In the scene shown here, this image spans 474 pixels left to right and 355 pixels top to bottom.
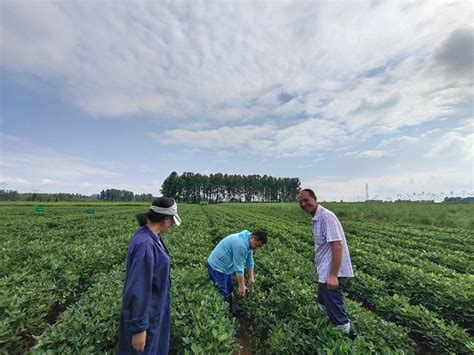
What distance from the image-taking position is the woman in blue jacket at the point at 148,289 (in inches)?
79.4

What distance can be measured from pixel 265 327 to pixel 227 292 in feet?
3.03

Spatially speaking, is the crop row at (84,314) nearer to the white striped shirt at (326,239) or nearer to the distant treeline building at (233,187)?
the white striped shirt at (326,239)

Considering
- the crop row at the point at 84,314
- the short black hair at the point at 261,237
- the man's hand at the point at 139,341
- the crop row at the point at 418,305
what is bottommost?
the crop row at the point at 418,305

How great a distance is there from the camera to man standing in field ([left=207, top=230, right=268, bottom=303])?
4.16 m

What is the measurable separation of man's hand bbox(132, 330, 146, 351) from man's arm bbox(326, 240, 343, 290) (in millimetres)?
2335

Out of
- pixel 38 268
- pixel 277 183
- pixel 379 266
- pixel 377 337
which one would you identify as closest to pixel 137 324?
pixel 377 337

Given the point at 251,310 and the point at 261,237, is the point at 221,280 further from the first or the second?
the point at 261,237

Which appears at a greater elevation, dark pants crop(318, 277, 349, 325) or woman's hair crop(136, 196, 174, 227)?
woman's hair crop(136, 196, 174, 227)

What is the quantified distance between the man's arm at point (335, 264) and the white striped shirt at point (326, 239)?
89 millimetres

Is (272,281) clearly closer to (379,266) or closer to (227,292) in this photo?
(227,292)

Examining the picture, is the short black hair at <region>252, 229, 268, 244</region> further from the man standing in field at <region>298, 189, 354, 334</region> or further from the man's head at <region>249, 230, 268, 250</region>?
the man standing in field at <region>298, 189, 354, 334</region>

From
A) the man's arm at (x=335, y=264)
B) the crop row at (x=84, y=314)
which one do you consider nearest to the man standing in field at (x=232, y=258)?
the crop row at (x=84, y=314)

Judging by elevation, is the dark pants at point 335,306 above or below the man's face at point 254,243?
below

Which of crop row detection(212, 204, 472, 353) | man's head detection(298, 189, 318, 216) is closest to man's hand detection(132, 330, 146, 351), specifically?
man's head detection(298, 189, 318, 216)
